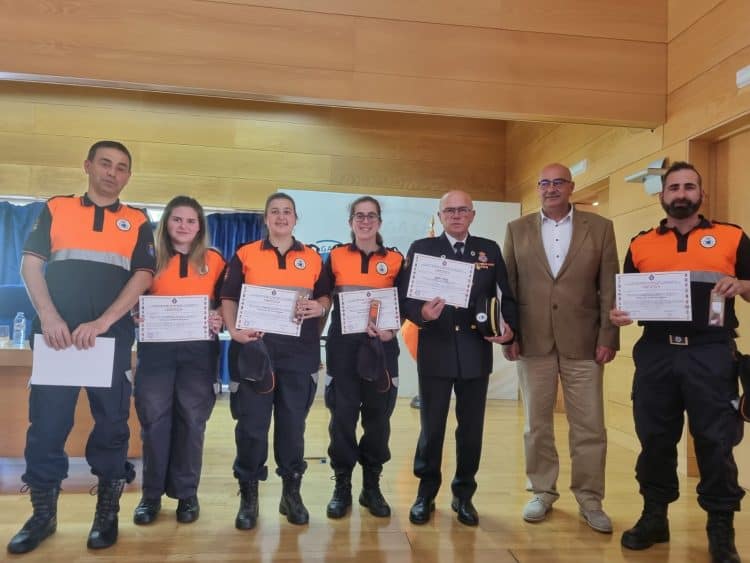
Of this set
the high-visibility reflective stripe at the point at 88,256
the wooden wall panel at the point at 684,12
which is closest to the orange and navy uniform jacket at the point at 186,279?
the high-visibility reflective stripe at the point at 88,256

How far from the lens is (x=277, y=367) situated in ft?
8.29

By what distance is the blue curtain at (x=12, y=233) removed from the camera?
627 centimetres

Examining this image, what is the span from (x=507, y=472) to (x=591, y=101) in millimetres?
2619

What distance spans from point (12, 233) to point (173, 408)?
16.6 feet

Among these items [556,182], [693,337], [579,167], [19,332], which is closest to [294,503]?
[693,337]

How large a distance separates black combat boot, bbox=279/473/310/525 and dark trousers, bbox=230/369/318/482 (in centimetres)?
3

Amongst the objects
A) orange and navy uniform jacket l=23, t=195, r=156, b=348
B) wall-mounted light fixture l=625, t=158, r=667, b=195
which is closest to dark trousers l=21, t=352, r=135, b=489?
orange and navy uniform jacket l=23, t=195, r=156, b=348

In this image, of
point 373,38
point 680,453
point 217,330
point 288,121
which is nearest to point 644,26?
point 373,38

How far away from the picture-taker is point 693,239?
235 centimetres

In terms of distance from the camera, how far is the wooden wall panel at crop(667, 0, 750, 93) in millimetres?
3196

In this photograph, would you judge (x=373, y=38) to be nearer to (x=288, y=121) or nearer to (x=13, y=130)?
(x=288, y=121)

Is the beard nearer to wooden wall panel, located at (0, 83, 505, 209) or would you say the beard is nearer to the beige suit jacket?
the beige suit jacket

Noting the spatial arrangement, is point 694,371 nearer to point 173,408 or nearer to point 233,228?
point 173,408

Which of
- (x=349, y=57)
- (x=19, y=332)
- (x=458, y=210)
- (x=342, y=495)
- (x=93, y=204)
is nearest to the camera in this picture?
(x=93, y=204)
